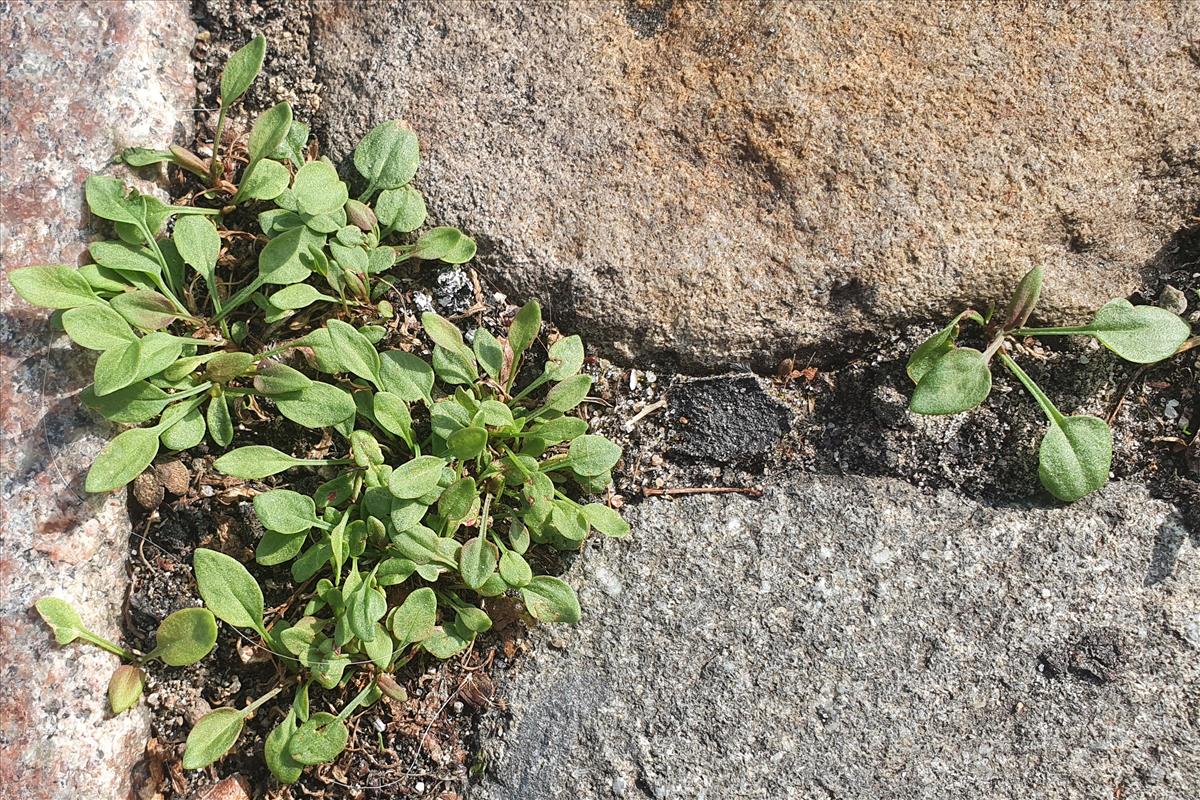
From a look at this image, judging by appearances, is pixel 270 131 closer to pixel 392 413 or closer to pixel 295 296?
pixel 295 296

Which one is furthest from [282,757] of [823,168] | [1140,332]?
[1140,332]

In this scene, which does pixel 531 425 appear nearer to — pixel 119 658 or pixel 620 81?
pixel 620 81

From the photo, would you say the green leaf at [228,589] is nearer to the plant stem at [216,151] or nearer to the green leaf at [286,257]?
the green leaf at [286,257]

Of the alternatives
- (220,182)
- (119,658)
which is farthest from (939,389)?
(119,658)

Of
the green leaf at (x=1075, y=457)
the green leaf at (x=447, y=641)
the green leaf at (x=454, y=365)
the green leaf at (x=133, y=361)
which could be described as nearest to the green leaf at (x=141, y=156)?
the green leaf at (x=133, y=361)

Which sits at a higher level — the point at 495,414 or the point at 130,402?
the point at 495,414

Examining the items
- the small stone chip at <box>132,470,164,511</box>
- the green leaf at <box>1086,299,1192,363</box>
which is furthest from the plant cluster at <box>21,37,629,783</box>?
the green leaf at <box>1086,299,1192,363</box>
